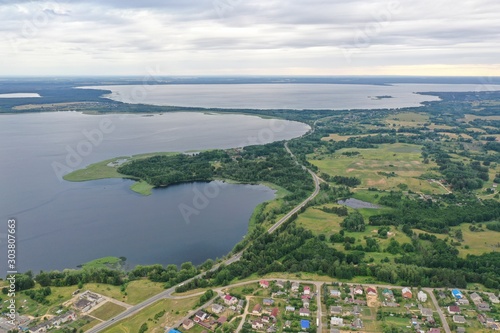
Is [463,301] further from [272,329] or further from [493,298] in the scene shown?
[272,329]

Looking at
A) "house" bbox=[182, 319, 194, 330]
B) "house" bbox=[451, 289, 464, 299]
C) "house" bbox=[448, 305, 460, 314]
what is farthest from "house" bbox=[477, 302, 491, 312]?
"house" bbox=[182, 319, 194, 330]

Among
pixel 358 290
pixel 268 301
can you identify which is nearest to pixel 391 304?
pixel 358 290

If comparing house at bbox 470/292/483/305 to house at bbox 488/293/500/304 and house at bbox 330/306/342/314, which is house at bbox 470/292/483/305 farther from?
house at bbox 330/306/342/314

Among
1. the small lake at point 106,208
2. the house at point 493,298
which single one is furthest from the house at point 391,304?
the small lake at point 106,208

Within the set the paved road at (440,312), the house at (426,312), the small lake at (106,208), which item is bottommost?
the paved road at (440,312)

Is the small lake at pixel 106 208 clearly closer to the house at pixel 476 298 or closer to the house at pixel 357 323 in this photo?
the house at pixel 357 323

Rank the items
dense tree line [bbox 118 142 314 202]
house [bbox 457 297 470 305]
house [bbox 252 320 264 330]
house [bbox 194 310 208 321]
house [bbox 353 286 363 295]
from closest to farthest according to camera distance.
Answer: house [bbox 252 320 264 330] < house [bbox 194 310 208 321] < house [bbox 457 297 470 305] < house [bbox 353 286 363 295] < dense tree line [bbox 118 142 314 202]
